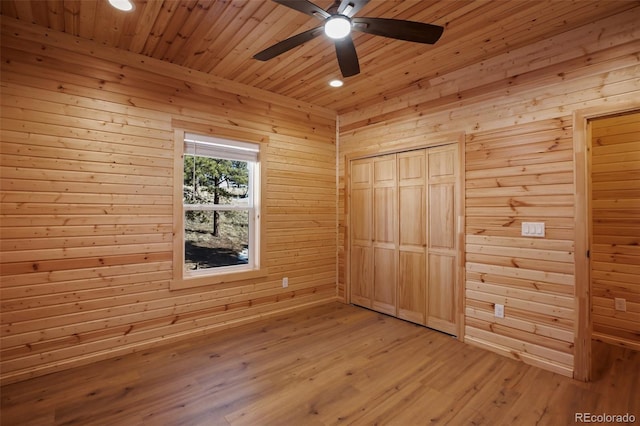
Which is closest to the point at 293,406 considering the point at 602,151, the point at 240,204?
the point at 240,204

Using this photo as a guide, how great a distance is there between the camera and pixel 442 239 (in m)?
3.41

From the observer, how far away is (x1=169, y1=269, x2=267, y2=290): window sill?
→ 3116mm

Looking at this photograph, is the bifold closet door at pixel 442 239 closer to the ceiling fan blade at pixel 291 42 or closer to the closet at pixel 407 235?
the closet at pixel 407 235

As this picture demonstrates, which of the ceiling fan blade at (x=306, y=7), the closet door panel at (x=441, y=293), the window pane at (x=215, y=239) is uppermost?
the ceiling fan blade at (x=306, y=7)

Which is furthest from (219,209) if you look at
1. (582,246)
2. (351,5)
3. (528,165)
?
(582,246)

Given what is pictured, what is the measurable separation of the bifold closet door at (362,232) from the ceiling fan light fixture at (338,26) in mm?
2322

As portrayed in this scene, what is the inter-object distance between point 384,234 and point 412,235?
1.35 ft

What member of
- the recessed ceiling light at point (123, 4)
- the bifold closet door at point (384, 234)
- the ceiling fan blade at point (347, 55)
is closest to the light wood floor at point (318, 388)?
the bifold closet door at point (384, 234)

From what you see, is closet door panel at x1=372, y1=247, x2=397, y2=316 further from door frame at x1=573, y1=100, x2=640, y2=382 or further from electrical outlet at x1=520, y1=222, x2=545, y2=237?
door frame at x1=573, y1=100, x2=640, y2=382

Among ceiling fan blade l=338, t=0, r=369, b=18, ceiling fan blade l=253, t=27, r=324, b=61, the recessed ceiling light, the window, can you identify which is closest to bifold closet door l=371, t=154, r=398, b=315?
the window

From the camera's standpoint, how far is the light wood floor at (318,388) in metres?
2.02

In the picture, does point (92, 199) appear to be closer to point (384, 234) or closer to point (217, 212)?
point (217, 212)

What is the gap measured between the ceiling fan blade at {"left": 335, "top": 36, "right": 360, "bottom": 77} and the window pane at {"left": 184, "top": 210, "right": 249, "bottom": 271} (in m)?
2.10

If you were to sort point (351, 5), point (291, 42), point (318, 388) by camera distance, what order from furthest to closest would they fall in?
point (318, 388) → point (291, 42) → point (351, 5)
